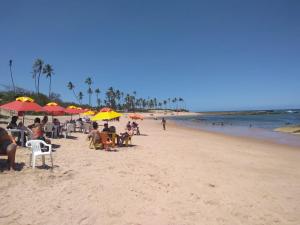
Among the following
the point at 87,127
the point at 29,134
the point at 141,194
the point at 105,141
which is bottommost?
the point at 141,194

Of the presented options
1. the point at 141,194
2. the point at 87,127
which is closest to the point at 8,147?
the point at 141,194

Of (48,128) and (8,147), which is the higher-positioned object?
(48,128)

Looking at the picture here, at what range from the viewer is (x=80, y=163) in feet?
27.7

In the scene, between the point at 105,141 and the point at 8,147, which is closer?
the point at 8,147

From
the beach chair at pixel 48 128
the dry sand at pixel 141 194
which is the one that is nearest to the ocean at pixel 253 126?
the dry sand at pixel 141 194

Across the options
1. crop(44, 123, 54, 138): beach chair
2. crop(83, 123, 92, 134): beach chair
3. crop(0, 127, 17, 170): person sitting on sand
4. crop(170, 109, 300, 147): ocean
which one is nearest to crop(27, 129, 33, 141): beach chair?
crop(0, 127, 17, 170): person sitting on sand

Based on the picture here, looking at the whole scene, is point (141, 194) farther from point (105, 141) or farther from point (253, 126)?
point (253, 126)

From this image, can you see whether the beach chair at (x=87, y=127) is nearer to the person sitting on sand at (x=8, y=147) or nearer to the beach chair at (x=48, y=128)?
the beach chair at (x=48, y=128)

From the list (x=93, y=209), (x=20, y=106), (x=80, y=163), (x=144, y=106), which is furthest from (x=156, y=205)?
(x=144, y=106)

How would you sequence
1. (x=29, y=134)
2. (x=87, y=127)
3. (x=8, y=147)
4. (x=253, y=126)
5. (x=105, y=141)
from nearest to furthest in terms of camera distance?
(x=8, y=147) < (x=29, y=134) < (x=105, y=141) < (x=87, y=127) < (x=253, y=126)

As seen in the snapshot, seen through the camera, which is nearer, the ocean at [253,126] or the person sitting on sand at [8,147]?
the person sitting on sand at [8,147]

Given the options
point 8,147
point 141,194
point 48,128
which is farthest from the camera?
point 48,128

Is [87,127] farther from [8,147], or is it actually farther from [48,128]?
[8,147]

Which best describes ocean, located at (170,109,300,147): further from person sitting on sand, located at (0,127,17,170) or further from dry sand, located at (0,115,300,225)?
person sitting on sand, located at (0,127,17,170)
